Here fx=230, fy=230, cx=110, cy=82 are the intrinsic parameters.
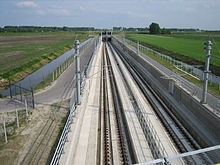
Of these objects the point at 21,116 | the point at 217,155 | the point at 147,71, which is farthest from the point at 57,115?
the point at 147,71

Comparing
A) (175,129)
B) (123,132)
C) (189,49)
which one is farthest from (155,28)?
(123,132)

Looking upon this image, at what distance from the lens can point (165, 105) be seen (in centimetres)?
2048

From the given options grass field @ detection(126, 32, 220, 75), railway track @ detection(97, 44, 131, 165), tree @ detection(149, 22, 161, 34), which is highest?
tree @ detection(149, 22, 161, 34)

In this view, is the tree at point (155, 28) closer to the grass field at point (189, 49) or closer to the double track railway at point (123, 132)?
the grass field at point (189, 49)

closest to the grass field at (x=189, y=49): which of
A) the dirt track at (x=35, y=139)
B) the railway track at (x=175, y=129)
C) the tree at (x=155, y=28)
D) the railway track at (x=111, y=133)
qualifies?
the railway track at (x=175, y=129)

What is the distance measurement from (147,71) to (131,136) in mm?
21447

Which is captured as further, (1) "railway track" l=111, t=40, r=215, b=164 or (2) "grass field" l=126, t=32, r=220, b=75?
Result: (2) "grass field" l=126, t=32, r=220, b=75

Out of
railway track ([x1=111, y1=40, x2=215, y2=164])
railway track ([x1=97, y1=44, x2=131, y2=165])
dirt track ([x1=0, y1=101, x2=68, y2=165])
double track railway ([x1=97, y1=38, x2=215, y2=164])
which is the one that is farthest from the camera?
railway track ([x1=97, y1=44, x2=131, y2=165])

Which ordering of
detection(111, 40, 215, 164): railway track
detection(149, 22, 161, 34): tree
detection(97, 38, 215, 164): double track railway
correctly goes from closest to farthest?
1. detection(111, 40, 215, 164): railway track
2. detection(97, 38, 215, 164): double track railway
3. detection(149, 22, 161, 34): tree

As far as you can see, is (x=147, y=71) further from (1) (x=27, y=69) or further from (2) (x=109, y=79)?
(1) (x=27, y=69)

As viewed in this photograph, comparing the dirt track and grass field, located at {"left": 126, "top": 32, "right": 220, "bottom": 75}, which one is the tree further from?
the dirt track

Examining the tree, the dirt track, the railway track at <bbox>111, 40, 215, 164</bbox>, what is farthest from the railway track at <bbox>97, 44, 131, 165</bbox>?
the tree

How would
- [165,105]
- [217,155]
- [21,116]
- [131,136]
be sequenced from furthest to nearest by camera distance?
1. [165,105]
2. [21,116]
3. [131,136]
4. [217,155]

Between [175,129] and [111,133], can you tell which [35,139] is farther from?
[175,129]
